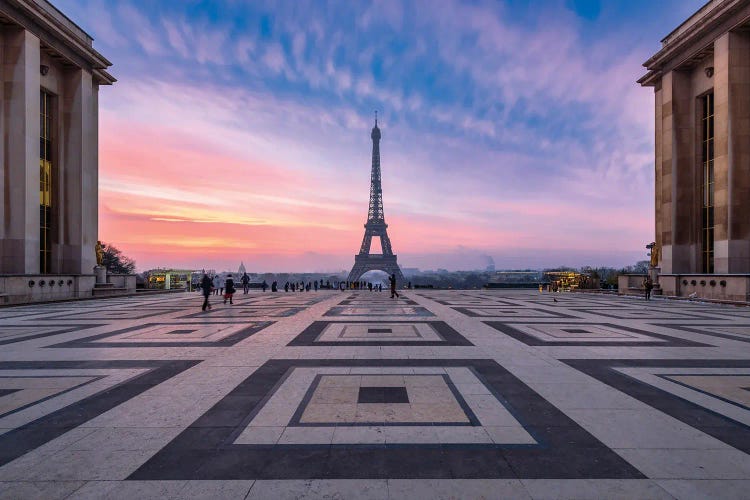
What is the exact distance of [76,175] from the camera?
95.3 ft

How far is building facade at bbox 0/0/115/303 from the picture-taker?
23.6m

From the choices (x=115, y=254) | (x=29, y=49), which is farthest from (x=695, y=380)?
(x=115, y=254)

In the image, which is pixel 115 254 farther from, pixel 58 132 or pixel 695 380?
pixel 695 380

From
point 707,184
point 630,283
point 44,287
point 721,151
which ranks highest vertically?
point 721,151

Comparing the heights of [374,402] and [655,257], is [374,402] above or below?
below

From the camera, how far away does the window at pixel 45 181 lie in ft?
89.8

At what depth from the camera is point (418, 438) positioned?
424 cm

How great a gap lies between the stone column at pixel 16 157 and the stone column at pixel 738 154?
43904 millimetres

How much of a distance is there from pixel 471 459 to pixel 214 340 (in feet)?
26.3

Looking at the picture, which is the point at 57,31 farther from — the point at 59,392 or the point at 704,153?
the point at 704,153

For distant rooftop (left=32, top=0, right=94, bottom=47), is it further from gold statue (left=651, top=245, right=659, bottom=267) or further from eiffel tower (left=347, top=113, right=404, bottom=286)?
eiffel tower (left=347, top=113, right=404, bottom=286)

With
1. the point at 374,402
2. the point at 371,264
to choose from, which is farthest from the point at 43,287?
the point at 371,264

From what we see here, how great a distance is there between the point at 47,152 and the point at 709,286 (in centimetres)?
4600

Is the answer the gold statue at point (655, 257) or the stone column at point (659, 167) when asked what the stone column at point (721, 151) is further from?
the gold statue at point (655, 257)
